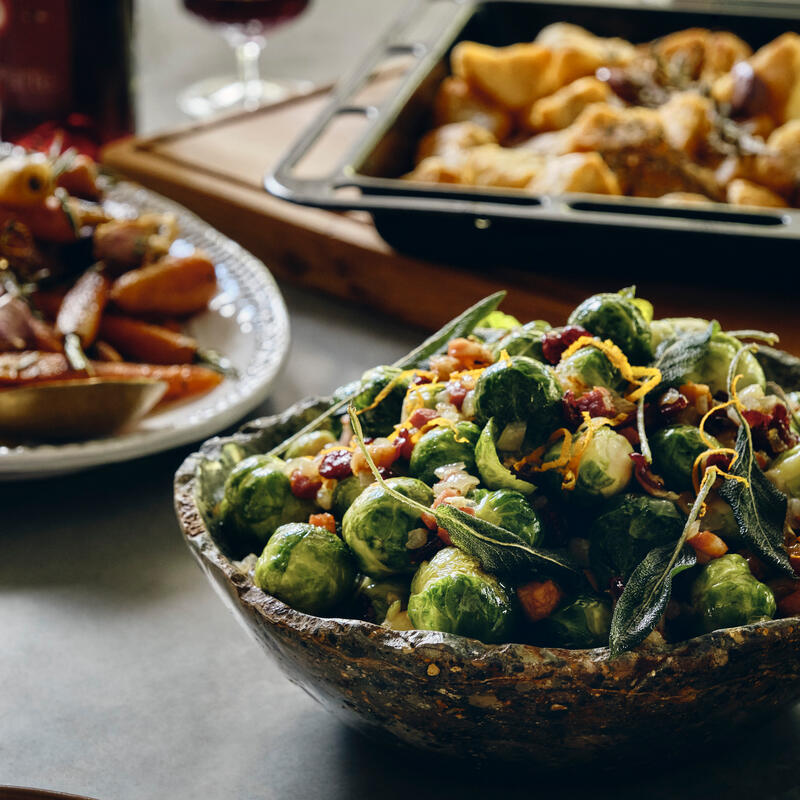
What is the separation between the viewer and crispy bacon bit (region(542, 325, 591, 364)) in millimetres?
1039

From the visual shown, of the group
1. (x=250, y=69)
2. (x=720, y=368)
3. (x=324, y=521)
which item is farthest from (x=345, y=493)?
(x=250, y=69)

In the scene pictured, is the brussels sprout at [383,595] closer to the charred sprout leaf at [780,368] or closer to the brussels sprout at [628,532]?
the brussels sprout at [628,532]

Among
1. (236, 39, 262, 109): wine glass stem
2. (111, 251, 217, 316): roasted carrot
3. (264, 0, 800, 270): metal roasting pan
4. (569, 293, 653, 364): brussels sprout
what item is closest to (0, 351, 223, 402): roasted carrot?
(111, 251, 217, 316): roasted carrot

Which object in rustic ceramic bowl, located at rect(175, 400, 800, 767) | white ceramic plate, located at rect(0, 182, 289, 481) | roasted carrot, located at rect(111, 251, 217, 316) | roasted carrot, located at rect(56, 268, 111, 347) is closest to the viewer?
rustic ceramic bowl, located at rect(175, 400, 800, 767)

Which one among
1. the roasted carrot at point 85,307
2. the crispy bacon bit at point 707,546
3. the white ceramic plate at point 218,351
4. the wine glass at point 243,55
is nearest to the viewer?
the crispy bacon bit at point 707,546

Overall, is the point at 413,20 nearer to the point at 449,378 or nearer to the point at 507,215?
the point at 507,215

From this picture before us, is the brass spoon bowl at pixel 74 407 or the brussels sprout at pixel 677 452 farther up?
the brussels sprout at pixel 677 452

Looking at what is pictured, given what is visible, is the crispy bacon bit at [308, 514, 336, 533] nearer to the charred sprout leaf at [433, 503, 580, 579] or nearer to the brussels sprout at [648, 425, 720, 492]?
the charred sprout leaf at [433, 503, 580, 579]

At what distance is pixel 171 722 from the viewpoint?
3.61 ft

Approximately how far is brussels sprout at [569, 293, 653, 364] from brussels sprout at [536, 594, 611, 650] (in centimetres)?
27

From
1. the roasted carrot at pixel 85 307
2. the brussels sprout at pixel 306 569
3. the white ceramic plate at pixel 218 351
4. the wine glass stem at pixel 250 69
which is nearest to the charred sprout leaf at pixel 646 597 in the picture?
the brussels sprout at pixel 306 569

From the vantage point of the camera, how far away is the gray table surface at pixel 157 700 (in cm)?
101

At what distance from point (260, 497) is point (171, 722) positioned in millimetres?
271

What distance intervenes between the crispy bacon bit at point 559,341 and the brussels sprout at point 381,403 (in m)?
0.13
